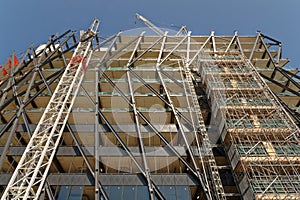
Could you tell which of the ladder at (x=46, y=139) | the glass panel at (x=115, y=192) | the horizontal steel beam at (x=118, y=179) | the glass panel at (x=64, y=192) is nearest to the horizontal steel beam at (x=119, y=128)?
the ladder at (x=46, y=139)

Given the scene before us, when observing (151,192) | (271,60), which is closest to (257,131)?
(151,192)

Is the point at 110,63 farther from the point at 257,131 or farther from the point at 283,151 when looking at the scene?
the point at 283,151

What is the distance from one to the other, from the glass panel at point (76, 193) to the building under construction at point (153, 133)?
98mm

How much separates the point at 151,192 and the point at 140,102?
522 inches

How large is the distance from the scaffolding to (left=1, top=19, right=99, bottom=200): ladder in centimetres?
1517

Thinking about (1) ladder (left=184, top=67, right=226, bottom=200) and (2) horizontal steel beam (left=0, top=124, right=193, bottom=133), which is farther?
(2) horizontal steel beam (left=0, top=124, right=193, bottom=133)

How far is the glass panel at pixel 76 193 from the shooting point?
18.9m

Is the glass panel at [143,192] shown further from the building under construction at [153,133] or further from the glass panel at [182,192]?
the glass panel at [182,192]

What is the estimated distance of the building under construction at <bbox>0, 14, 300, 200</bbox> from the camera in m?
18.7

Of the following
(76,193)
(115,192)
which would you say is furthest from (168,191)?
(76,193)

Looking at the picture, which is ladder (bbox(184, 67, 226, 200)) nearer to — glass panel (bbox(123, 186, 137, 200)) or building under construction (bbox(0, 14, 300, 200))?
building under construction (bbox(0, 14, 300, 200))

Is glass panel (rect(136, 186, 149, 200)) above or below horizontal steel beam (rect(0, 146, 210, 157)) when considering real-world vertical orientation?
below

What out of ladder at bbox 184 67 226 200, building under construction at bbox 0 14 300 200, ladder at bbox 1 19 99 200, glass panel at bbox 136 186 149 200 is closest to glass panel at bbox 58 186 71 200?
building under construction at bbox 0 14 300 200

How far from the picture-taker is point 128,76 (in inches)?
1227
